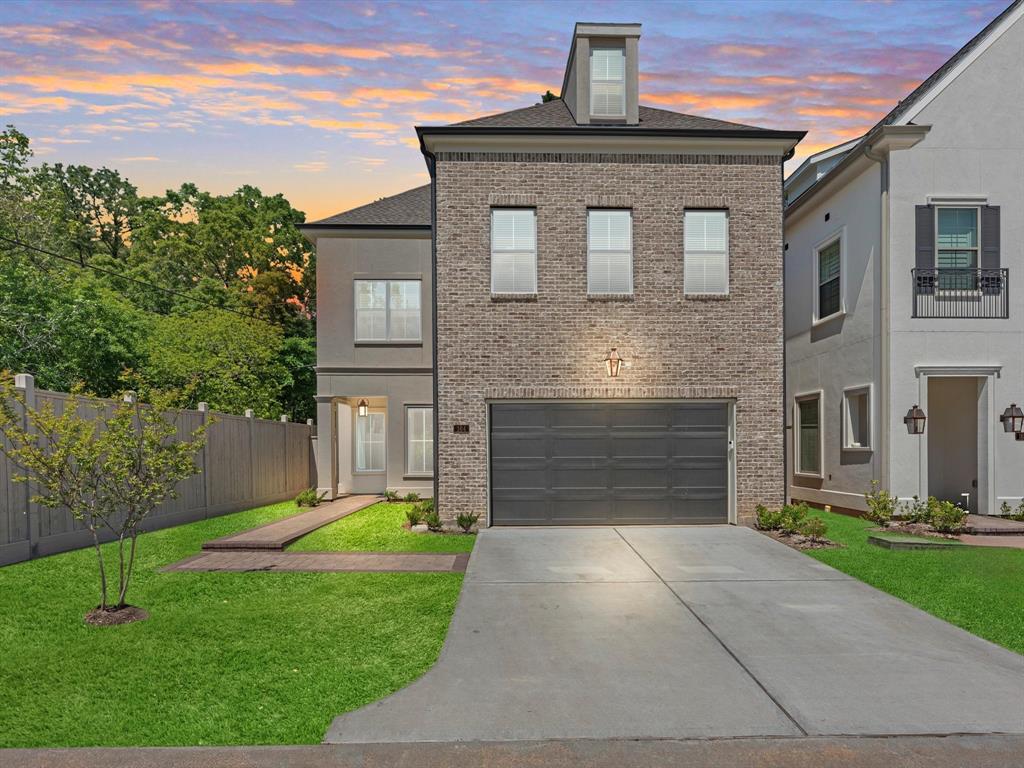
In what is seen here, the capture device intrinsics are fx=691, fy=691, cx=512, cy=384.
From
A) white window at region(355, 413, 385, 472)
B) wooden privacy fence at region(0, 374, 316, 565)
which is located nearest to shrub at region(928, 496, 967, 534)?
wooden privacy fence at region(0, 374, 316, 565)

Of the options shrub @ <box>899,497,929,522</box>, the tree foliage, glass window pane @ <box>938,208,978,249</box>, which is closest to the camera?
shrub @ <box>899,497,929,522</box>

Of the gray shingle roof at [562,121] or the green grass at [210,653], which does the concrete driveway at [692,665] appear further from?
the gray shingle roof at [562,121]

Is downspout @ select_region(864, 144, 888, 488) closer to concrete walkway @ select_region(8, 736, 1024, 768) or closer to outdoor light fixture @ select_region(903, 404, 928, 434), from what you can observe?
outdoor light fixture @ select_region(903, 404, 928, 434)

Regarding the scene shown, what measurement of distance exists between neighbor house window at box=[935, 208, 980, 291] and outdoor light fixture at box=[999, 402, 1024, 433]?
2.63m

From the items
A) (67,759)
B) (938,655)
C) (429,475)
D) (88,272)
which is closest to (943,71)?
(938,655)

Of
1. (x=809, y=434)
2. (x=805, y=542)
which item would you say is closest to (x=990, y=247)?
(x=809, y=434)

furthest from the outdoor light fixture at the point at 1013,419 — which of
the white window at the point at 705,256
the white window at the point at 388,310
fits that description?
the white window at the point at 388,310

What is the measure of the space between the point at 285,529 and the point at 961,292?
14191 millimetres

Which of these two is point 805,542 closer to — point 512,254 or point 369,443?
point 512,254

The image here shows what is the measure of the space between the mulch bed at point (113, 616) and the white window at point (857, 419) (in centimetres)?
1372

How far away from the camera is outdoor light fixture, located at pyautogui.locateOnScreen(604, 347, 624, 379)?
1332 centimetres

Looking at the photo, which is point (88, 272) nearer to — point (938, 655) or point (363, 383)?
point (363, 383)

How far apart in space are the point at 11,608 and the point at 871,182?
54.0ft

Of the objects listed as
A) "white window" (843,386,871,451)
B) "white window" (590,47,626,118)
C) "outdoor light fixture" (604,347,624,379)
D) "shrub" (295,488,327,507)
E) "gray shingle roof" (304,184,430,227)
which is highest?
"white window" (590,47,626,118)
